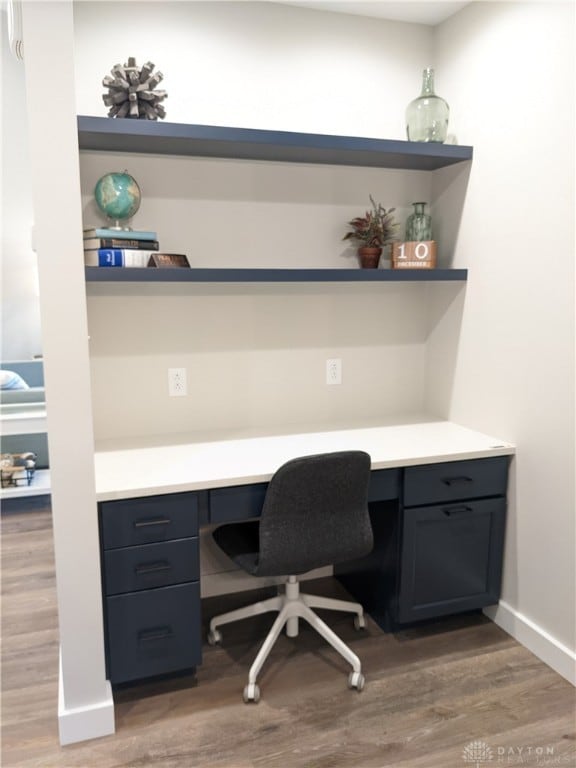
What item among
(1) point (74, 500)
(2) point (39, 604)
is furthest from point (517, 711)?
(2) point (39, 604)

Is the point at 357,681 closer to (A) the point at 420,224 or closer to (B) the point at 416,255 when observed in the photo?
(B) the point at 416,255

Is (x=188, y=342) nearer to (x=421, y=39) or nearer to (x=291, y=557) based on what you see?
(x=291, y=557)

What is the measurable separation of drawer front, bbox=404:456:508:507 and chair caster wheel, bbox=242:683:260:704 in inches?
31.9

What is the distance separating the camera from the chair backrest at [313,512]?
192 centimetres

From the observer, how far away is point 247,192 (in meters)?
2.42

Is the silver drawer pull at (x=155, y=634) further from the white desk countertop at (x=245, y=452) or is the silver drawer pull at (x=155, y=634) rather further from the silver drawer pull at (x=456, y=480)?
the silver drawer pull at (x=456, y=480)

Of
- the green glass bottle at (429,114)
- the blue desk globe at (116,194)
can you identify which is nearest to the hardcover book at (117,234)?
the blue desk globe at (116,194)

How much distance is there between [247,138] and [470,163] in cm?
94

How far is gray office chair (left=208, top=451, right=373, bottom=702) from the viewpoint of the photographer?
6.32 ft

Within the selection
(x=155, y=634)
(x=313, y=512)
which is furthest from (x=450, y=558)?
(x=155, y=634)

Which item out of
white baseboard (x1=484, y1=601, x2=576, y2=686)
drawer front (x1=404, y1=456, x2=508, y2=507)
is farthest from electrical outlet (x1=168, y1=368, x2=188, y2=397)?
white baseboard (x1=484, y1=601, x2=576, y2=686)

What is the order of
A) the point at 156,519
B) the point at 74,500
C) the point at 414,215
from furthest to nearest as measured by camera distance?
the point at 414,215, the point at 156,519, the point at 74,500

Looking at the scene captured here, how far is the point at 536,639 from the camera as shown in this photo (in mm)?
2256

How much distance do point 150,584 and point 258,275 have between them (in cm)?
111
